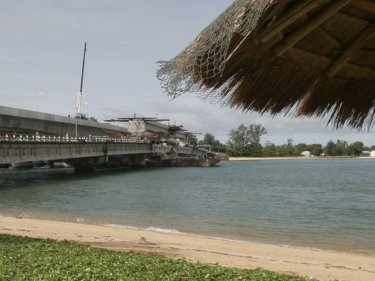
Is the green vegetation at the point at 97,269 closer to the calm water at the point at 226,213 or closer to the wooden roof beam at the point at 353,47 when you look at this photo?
the wooden roof beam at the point at 353,47

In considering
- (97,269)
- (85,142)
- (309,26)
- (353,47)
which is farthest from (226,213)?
(85,142)

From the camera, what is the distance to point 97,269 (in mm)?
7457

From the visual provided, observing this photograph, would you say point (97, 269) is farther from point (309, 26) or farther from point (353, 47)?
point (309, 26)

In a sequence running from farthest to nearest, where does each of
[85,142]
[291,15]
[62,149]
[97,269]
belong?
[85,142] → [62,149] → [97,269] → [291,15]

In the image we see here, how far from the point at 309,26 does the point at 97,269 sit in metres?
5.53

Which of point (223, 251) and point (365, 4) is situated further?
point (223, 251)

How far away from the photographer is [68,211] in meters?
25.7

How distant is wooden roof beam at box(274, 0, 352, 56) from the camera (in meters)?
3.19

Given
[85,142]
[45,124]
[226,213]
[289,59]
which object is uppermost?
[45,124]

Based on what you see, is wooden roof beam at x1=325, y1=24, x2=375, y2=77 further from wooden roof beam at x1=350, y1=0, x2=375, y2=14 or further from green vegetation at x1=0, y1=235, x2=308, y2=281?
green vegetation at x1=0, y1=235, x2=308, y2=281

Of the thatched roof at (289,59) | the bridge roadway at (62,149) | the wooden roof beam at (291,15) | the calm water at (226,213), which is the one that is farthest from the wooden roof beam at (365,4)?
the bridge roadway at (62,149)

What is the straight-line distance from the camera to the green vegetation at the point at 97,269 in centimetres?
694

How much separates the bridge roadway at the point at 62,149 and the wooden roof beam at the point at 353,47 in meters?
37.1

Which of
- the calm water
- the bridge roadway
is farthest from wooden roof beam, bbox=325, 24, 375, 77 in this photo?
the bridge roadway
